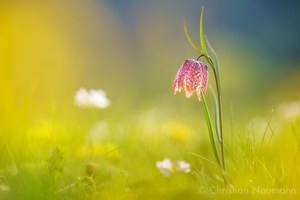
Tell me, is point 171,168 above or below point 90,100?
below

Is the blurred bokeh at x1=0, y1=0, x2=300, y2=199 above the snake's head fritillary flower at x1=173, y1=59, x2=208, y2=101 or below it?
above

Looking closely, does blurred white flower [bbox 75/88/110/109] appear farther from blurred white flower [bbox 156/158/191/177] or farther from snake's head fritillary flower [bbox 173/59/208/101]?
snake's head fritillary flower [bbox 173/59/208/101]

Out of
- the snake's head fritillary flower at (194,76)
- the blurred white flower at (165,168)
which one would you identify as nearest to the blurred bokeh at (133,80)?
the blurred white flower at (165,168)

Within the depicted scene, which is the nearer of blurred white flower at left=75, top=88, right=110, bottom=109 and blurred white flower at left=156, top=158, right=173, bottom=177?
blurred white flower at left=156, top=158, right=173, bottom=177

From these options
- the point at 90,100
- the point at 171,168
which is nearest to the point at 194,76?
the point at 171,168

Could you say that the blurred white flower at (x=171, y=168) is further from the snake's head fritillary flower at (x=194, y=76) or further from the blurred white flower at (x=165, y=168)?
the snake's head fritillary flower at (x=194, y=76)

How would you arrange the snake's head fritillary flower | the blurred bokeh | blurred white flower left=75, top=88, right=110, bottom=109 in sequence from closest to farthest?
the snake's head fritillary flower < the blurred bokeh < blurred white flower left=75, top=88, right=110, bottom=109

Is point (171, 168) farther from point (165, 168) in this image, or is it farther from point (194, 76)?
point (194, 76)

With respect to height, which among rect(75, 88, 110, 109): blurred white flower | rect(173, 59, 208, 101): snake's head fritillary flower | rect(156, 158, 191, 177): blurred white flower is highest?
rect(75, 88, 110, 109): blurred white flower

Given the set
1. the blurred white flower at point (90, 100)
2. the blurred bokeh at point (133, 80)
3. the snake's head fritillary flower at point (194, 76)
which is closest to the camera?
the snake's head fritillary flower at point (194, 76)

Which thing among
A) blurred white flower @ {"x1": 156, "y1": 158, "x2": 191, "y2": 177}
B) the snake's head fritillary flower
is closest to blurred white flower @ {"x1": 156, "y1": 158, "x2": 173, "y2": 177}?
blurred white flower @ {"x1": 156, "y1": 158, "x2": 191, "y2": 177}

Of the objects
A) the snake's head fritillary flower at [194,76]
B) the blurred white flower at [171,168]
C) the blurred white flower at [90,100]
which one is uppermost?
the blurred white flower at [90,100]
